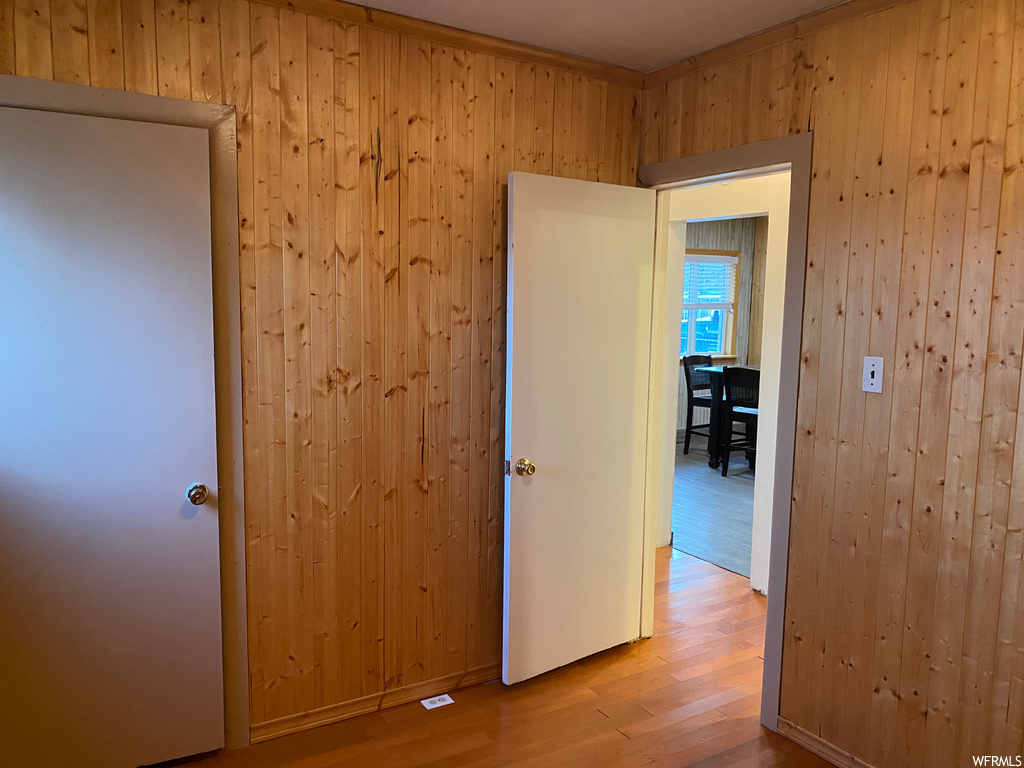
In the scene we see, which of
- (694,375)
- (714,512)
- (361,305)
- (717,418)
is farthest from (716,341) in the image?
(361,305)

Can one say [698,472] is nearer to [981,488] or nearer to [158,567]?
[981,488]

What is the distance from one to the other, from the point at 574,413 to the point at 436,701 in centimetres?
122

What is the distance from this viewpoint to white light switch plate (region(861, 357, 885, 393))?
7.54ft

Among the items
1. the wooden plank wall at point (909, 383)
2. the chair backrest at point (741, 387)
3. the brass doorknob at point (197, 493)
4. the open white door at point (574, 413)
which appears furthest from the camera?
the chair backrest at point (741, 387)

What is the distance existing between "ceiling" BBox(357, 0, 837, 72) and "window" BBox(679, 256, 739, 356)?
16.2 feet

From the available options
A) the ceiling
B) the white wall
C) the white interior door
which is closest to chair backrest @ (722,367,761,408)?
the white wall

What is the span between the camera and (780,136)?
8.46 ft

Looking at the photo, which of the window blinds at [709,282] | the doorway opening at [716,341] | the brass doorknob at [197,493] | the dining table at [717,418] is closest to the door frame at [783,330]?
the brass doorknob at [197,493]

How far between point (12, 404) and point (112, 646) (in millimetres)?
779

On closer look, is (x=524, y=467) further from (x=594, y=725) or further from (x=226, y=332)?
(x=226, y=332)

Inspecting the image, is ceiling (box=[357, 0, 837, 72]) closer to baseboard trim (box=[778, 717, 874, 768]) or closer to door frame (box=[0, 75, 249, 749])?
door frame (box=[0, 75, 249, 749])

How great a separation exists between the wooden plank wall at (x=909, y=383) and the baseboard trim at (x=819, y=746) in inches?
0.9

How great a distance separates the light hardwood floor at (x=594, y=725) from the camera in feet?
8.02

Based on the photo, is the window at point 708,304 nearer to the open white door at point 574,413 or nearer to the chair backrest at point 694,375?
the chair backrest at point 694,375
